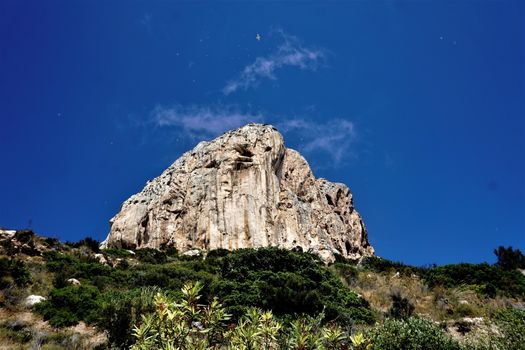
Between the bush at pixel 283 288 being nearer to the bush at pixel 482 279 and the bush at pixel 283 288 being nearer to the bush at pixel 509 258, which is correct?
the bush at pixel 482 279

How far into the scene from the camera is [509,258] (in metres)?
31.8

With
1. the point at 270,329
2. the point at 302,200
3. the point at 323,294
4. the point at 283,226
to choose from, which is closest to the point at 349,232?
the point at 302,200

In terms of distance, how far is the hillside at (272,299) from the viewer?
9492mm

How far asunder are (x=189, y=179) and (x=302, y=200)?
14.7 metres

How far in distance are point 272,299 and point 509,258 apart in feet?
84.0

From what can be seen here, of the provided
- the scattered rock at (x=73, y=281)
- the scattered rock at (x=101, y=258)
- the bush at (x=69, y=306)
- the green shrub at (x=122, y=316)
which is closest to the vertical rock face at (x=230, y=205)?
the scattered rock at (x=101, y=258)

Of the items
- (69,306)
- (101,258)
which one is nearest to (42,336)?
(69,306)

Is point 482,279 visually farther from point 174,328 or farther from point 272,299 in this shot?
point 174,328

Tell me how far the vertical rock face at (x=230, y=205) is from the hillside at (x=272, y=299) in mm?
20083

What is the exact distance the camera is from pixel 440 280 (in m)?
22.1

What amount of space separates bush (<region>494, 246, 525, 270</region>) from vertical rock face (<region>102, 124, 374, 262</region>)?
1467 centimetres

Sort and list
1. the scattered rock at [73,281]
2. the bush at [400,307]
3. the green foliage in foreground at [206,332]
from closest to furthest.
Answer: the green foliage in foreground at [206,332] < the bush at [400,307] < the scattered rock at [73,281]

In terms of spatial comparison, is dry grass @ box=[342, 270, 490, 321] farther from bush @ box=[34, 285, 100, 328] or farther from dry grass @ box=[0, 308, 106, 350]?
bush @ box=[34, 285, 100, 328]

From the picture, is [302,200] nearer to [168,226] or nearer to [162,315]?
[168,226]
